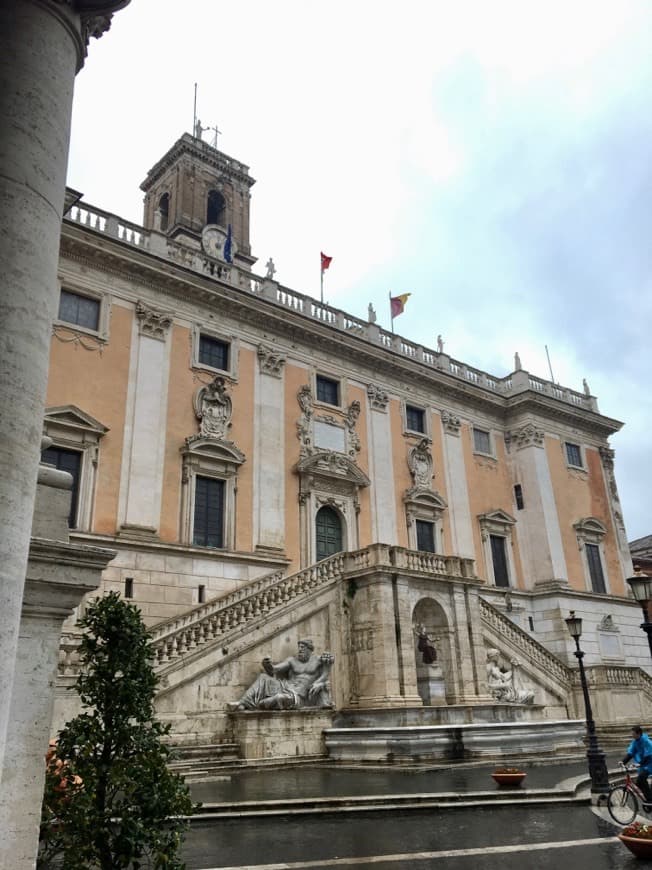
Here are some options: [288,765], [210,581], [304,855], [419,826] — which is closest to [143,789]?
[304,855]

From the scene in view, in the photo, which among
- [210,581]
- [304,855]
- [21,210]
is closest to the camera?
[21,210]

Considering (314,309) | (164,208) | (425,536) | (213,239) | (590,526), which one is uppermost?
(164,208)

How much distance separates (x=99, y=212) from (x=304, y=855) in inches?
800

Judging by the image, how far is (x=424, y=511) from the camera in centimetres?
2923

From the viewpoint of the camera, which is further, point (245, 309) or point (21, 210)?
point (245, 309)

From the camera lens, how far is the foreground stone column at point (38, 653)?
4207mm

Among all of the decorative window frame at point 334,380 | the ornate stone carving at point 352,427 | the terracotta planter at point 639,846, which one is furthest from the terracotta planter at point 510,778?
the decorative window frame at point 334,380

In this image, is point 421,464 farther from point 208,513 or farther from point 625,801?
point 625,801

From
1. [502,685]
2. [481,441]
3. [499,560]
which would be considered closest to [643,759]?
[502,685]

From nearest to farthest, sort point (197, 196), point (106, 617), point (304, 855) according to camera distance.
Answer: point (106, 617), point (304, 855), point (197, 196)

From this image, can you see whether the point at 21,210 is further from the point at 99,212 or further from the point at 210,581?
the point at 99,212

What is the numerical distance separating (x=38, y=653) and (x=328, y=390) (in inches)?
935

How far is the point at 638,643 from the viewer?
34.7m

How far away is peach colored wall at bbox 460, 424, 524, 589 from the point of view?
1233 inches
